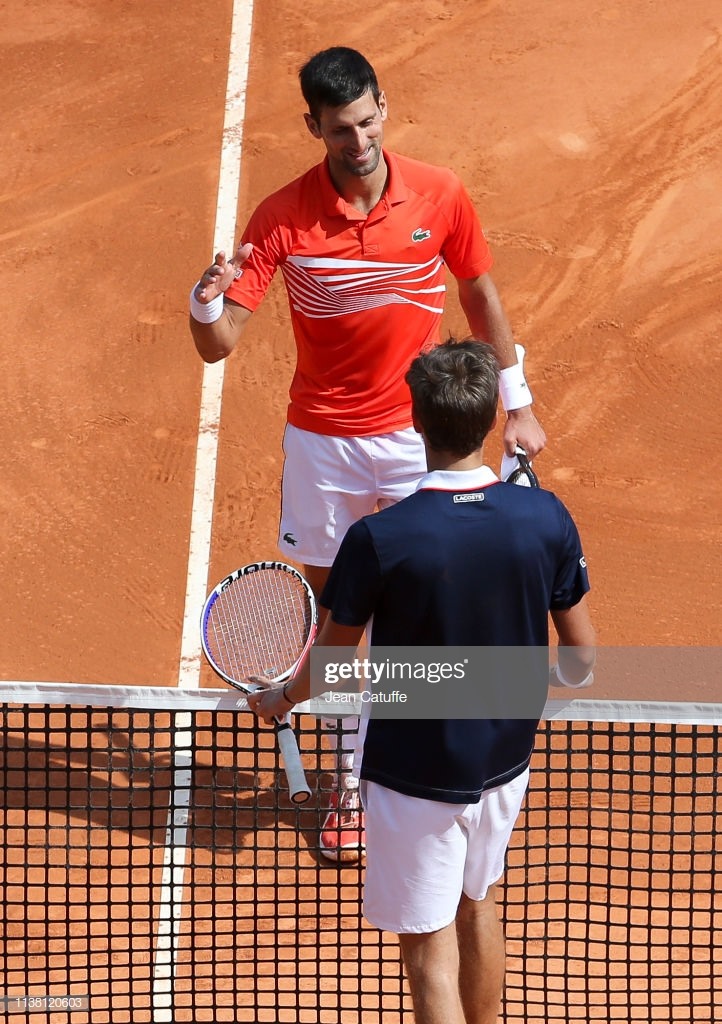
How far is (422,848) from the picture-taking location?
4.02 meters

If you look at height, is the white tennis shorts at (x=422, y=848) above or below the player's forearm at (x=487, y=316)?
below

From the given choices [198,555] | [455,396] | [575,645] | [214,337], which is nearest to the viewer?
[455,396]

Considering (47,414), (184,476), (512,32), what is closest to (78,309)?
(47,414)

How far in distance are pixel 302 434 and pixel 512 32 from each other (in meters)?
7.35

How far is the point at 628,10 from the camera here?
12.1 meters

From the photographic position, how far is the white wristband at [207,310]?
5.30 meters

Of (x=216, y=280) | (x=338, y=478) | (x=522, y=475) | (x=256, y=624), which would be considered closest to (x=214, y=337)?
(x=216, y=280)

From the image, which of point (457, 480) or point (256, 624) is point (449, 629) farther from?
point (256, 624)

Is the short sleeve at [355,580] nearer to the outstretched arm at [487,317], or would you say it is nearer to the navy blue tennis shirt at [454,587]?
the navy blue tennis shirt at [454,587]

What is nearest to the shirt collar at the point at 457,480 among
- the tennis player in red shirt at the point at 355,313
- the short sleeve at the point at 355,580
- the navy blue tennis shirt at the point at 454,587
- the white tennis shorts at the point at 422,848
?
the navy blue tennis shirt at the point at 454,587

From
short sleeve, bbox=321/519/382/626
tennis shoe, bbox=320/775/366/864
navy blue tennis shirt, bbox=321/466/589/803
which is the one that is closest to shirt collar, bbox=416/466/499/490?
navy blue tennis shirt, bbox=321/466/589/803

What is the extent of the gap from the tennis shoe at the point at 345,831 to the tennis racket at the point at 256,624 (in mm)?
1173

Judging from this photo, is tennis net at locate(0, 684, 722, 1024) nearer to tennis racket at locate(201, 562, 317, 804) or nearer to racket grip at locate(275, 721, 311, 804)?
tennis racket at locate(201, 562, 317, 804)

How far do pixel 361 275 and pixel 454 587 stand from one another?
224 cm
